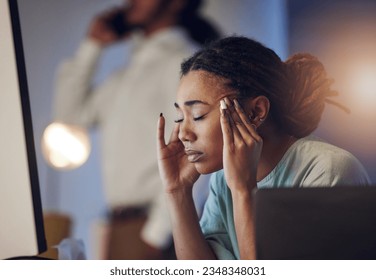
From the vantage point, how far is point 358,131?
1776mm

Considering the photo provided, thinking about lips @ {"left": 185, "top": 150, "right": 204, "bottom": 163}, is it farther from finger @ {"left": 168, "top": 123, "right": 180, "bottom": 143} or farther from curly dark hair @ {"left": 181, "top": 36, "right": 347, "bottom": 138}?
curly dark hair @ {"left": 181, "top": 36, "right": 347, "bottom": 138}

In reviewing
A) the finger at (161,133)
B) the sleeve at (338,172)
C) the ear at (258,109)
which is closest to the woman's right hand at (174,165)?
the finger at (161,133)

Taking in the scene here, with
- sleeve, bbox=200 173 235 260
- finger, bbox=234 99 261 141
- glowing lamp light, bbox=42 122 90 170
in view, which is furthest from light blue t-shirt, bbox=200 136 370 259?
glowing lamp light, bbox=42 122 90 170

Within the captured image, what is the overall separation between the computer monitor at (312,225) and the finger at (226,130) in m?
0.25

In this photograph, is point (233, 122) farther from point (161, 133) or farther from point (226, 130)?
point (161, 133)

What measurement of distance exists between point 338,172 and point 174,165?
46cm

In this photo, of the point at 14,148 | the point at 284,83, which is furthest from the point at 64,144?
the point at 284,83

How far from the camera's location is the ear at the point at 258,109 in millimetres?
1780

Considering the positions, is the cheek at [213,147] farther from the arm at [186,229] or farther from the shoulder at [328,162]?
the shoulder at [328,162]

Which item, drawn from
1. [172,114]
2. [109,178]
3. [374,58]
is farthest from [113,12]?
[374,58]

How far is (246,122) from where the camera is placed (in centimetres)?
178

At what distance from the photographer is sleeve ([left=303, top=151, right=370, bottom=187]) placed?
1736 mm

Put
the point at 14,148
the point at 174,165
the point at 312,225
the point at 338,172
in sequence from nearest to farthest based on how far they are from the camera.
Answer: the point at 312,225
the point at 338,172
the point at 174,165
the point at 14,148
